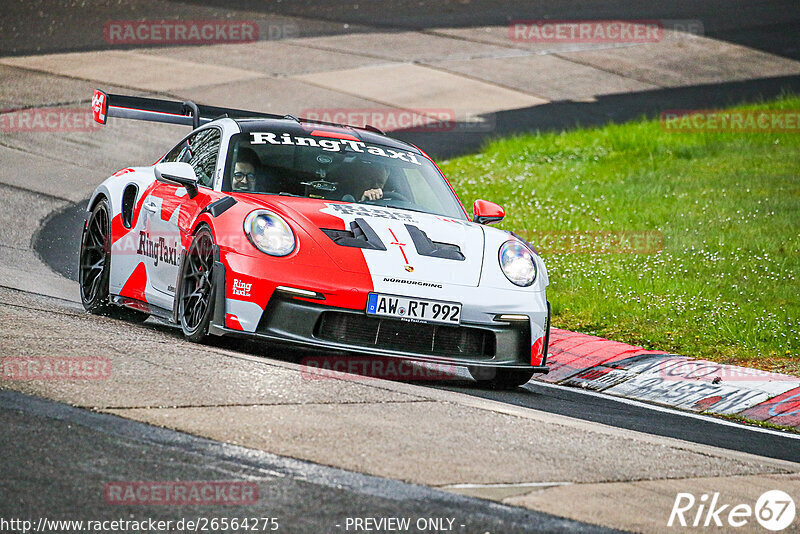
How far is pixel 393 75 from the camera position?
2109 centimetres

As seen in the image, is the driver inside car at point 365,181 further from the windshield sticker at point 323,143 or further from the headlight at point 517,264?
the headlight at point 517,264

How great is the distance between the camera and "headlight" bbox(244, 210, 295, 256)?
6621 mm

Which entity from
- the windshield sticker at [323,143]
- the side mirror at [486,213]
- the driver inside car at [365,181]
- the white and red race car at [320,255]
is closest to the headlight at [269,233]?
the white and red race car at [320,255]

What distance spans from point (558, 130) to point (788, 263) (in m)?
8.05

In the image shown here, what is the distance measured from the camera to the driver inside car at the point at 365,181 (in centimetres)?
763

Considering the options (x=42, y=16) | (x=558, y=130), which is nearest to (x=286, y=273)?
(x=558, y=130)

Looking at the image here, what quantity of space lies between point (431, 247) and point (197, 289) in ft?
4.38

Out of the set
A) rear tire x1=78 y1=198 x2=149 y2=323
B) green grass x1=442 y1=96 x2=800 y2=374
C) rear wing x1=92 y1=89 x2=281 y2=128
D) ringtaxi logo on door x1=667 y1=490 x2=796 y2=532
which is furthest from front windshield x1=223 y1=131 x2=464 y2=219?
ringtaxi logo on door x1=667 y1=490 x2=796 y2=532

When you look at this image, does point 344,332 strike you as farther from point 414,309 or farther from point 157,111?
point 157,111

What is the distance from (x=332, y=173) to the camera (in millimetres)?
7688

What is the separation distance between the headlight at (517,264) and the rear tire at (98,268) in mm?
2781

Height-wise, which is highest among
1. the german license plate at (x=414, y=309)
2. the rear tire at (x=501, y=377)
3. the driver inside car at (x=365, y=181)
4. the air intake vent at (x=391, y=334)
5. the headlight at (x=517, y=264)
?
the driver inside car at (x=365, y=181)

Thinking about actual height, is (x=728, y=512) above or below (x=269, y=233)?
below

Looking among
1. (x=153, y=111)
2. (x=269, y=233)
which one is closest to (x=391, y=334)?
(x=269, y=233)
